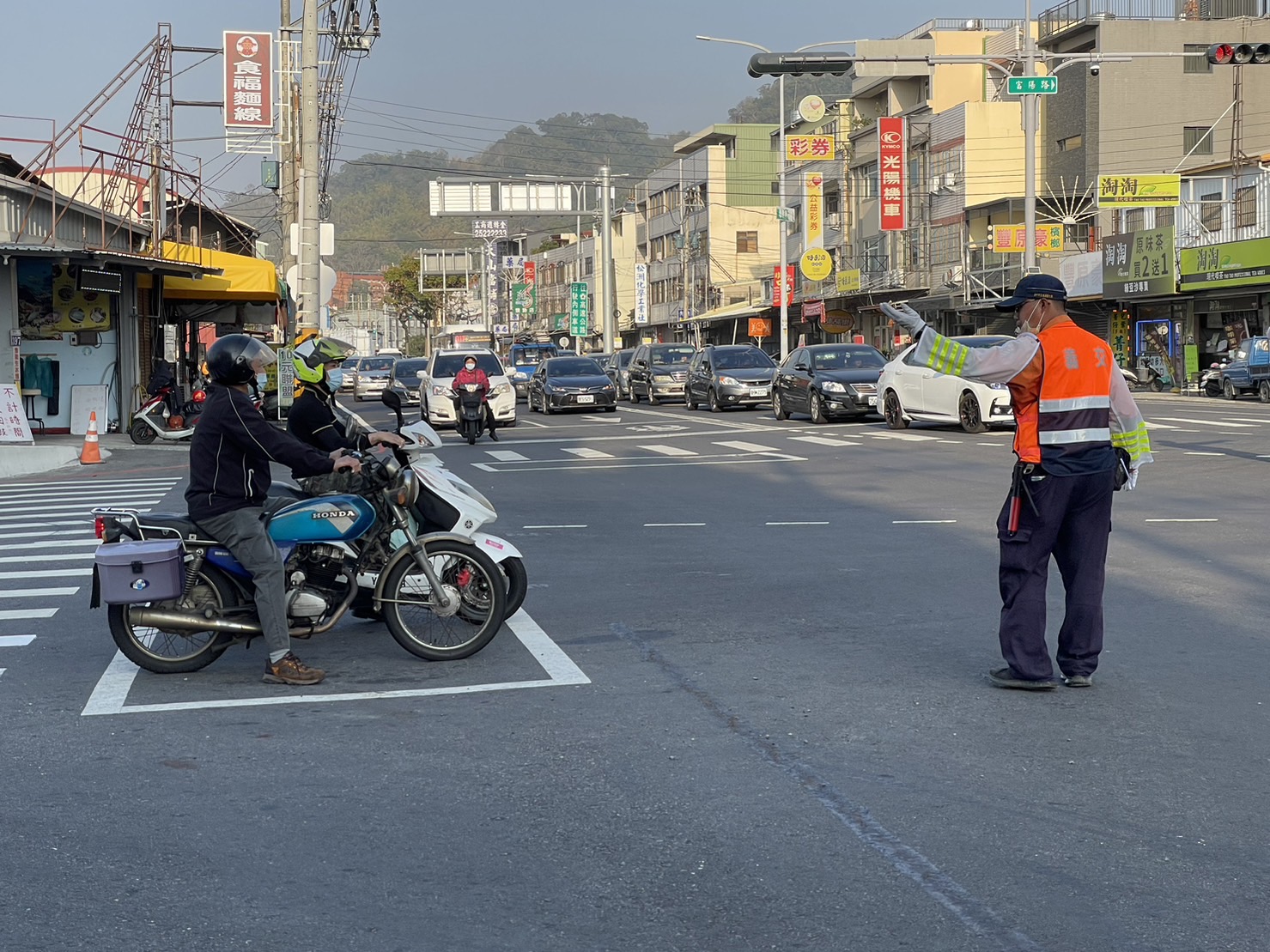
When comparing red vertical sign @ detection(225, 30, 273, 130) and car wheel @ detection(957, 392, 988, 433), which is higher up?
red vertical sign @ detection(225, 30, 273, 130)

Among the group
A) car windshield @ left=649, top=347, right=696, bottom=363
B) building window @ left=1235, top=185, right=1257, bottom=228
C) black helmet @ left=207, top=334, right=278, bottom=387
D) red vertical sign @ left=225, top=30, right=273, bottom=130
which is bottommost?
black helmet @ left=207, top=334, right=278, bottom=387

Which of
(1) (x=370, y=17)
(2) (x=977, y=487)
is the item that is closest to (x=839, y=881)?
(2) (x=977, y=487)

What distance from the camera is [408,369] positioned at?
4419cm

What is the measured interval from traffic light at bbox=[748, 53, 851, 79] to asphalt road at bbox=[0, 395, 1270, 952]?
14.6 m

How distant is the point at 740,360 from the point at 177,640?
1184 inches

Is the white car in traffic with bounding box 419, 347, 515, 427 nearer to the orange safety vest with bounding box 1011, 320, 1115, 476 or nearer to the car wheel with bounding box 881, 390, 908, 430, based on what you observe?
the car wheel with bounding box 881, 390, 908, 430

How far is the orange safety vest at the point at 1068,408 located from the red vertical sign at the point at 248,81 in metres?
30.1

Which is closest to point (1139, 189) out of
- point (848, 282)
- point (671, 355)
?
point (671, 355)

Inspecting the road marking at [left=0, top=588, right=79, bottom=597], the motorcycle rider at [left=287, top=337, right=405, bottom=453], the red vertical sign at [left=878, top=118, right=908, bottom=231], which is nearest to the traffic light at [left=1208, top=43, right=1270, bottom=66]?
the motorcycle rider at [left=287, top=337, right=405, bottom=453]

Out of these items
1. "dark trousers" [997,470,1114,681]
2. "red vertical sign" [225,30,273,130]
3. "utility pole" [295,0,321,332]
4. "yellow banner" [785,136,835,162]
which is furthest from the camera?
"yellow banner" [785,136,835,162]

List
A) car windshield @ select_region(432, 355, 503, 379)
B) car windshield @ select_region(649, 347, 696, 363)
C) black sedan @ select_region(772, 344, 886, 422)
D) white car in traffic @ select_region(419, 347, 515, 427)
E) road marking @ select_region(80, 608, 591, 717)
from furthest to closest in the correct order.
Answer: car windshield @ select_region(649, 347, 696, 363), car windshield @ select_region(432, 355, 503, 379), white car in traffic @ select_region(419, 347, 515, 427), black sedan @ select_region(772, 344, 886, 422), road marking @ select_region(80, 608, 591, 717)

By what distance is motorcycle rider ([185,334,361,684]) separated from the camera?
7340 mm

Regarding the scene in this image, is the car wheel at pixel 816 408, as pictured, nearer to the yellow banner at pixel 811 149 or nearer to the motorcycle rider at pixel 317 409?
the motorcycle rider at pixel 317 409

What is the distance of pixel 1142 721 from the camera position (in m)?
6.40
